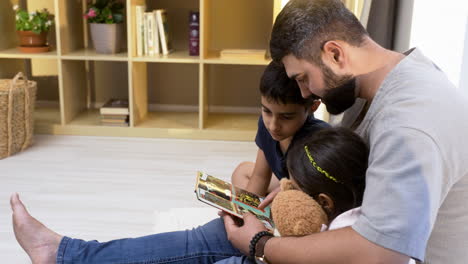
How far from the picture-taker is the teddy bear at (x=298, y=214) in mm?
985

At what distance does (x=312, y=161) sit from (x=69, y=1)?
236 cm

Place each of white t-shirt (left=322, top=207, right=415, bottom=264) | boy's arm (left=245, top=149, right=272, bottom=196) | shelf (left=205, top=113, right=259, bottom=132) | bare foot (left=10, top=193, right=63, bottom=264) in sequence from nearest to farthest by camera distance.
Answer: white t-shirt (left=322, top=207, right=415, bottom=264) < bare foot (left=10, top=193, right=63, bottom=264) < boy's arm (left=245, top=149, right=272, bottom=196) < shelf (left=205, top=113, right=259, bottom=132)

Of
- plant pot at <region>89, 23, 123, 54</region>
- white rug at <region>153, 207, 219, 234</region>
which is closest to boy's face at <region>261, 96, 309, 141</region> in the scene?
white rug at <region>153, 207, 219, 234</region>

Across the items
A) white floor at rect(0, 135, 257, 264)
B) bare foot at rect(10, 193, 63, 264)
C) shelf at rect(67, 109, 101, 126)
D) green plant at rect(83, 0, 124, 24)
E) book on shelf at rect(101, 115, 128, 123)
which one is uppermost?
green plant at rect(83, 0, 124, 24)

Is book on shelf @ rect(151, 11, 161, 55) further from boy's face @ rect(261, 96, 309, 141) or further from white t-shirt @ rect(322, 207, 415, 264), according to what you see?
white t-shirt @ rect(322, 207, 415, 264)

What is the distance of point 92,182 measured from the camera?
223cm

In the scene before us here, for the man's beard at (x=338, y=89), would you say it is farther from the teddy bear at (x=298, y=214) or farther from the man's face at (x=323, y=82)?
the teddy bear at (x=298, y=214)

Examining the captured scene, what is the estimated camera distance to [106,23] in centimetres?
289

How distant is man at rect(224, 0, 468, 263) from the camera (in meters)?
0.83

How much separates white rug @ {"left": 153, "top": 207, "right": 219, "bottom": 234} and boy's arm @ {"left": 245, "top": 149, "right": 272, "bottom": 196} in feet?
0.91

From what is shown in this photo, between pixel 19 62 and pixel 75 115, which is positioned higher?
pixel 19 62

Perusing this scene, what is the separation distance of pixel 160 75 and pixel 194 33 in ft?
1.69

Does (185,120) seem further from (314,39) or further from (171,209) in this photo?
(314,39)

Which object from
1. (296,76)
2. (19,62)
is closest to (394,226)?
(296,76)
